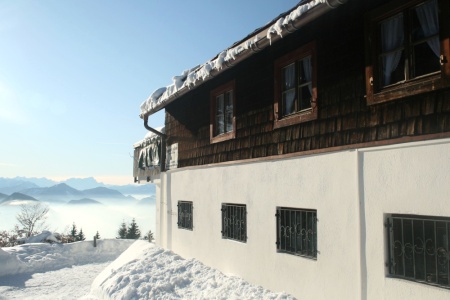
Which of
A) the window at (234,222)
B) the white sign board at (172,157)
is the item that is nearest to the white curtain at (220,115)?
the window at (234,222)

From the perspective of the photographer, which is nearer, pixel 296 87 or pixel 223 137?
pixel 296 87

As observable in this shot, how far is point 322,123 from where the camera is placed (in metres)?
6.31

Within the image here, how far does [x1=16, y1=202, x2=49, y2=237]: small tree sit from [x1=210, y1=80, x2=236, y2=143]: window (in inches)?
2289

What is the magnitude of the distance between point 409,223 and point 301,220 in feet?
6.97

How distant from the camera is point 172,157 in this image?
13.0m

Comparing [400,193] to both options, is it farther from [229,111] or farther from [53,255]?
[53,255]

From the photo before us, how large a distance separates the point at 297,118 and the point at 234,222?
10.7 ft

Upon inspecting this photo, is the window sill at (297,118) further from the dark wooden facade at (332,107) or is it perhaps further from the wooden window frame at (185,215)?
the wooden window frame at (185,215)

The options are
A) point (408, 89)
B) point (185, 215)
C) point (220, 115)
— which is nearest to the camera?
point (408, 89)

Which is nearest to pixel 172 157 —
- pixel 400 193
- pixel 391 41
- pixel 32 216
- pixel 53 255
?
pixel 391 41

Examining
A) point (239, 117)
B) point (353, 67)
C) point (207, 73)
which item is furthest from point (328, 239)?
point (207, 73)

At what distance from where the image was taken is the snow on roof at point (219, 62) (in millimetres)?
5998

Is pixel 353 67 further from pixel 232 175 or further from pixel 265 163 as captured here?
pixel 232 175

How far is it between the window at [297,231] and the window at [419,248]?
4.96 feet
